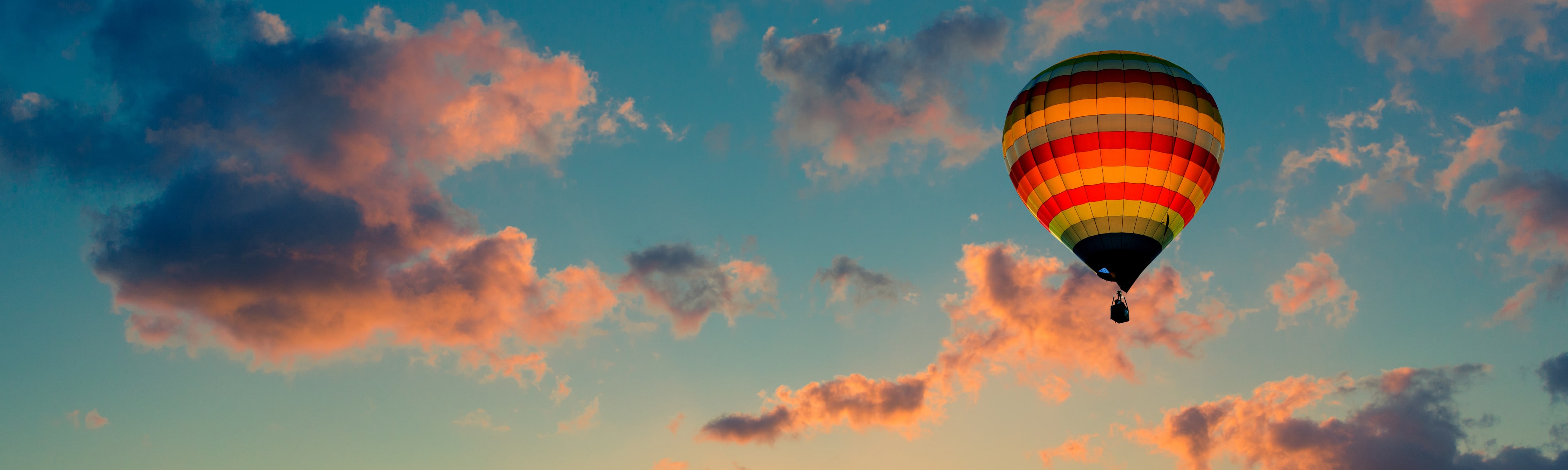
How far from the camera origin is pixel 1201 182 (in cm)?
3525

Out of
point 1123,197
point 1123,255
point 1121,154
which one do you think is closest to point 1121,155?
point 1121,154

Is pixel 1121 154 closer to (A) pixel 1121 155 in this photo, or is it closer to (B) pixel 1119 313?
(A) pixel 1121 155

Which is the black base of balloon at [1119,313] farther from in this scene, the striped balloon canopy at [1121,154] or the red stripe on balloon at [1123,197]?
the red stripe on balloon at [1123,197]

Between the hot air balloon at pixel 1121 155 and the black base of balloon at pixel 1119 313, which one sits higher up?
the hot air balloon at pixel 1121 155

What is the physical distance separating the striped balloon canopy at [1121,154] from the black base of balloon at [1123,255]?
0.03m

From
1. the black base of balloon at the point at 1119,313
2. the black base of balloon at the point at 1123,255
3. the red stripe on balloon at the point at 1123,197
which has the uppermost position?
the red stripe on balloon at the point at 1123,197

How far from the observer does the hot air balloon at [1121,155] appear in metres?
33.8

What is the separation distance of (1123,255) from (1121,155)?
387 centimetres

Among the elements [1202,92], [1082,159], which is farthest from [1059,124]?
[1202,92]

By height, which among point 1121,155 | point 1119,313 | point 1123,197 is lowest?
point 1119,313

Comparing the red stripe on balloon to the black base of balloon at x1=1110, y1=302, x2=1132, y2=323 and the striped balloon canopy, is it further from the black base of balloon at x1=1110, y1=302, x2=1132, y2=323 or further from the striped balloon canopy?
the black base of balloon at x1=1110, y1=302, x2=1132, y2=323

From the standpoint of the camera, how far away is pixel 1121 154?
33.9 metres

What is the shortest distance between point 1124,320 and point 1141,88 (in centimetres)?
922

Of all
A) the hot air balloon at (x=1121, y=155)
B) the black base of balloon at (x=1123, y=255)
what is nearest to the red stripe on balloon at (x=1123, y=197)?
the hot air balloon at (x=1121, y=155)
